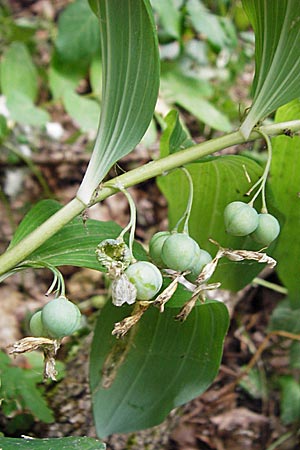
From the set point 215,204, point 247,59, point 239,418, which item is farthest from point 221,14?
point 239,418

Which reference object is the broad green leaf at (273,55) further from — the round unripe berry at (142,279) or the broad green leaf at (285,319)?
the broad green leaf at (285,319)

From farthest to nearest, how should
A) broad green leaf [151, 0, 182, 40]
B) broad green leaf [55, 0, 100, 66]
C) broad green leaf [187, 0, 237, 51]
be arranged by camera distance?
broad green leaf [55, 0, 100, 66], broad green leaf [187, 0, 237, 51], broad green leaf [151, 0, 182, 40]

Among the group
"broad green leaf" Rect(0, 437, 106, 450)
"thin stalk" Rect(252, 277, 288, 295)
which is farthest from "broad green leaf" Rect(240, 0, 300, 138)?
"thin stalk" Rect(252, 277, 288, 295)

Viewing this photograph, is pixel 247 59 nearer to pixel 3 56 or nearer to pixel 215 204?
pixel 3 56

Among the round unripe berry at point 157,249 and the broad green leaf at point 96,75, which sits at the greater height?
the round unripe berry at point 157,249

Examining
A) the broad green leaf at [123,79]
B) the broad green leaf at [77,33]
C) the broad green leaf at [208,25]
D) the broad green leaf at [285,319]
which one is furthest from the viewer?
the broad green leaf at [77,33]

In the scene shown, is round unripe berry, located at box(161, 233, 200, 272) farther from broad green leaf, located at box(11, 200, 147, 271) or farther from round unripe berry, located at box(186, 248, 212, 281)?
broad green leaf, located at box(11, 200, 147, 271)

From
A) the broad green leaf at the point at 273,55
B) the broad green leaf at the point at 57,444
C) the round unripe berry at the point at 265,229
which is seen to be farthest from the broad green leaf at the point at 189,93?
the broad green leaf at the point at 57,444
